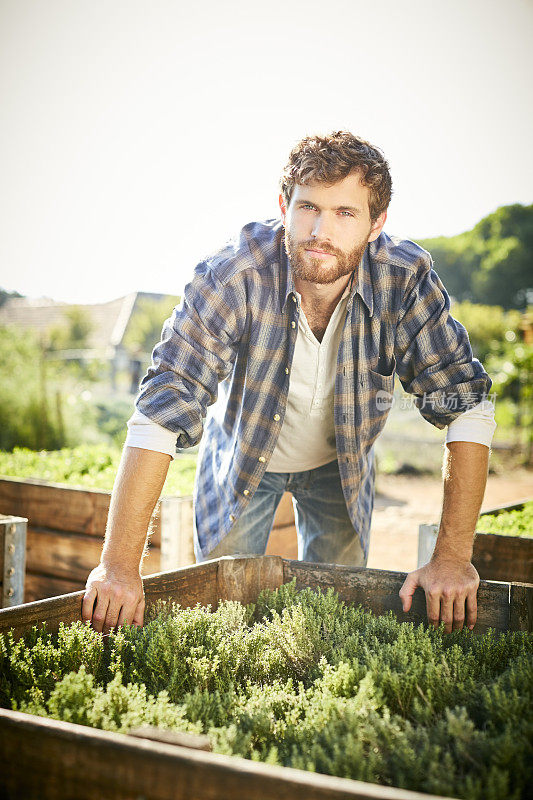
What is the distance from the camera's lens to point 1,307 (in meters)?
29.4

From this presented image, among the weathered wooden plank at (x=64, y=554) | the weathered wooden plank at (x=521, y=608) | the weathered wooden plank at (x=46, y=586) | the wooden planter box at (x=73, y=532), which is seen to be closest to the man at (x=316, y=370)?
the weathered wooden plank at (x=521, y=608)

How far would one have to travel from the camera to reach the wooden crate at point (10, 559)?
268 cm

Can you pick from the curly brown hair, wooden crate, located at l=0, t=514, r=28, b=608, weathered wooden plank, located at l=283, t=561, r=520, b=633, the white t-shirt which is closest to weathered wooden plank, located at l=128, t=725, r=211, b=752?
weathered wooden plank, located at l=283, t=561, r=520, b=633

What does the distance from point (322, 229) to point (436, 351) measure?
575mm

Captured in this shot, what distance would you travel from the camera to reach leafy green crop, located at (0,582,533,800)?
1077 mm

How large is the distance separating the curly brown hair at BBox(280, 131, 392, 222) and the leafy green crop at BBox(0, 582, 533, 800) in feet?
4.38

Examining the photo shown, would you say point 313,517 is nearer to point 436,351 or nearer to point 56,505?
point 436,351

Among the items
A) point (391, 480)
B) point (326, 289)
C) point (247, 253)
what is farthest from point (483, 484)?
point (391, 480)

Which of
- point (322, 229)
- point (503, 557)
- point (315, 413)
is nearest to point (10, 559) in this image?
point (315, 413)

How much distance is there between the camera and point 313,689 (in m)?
1.47

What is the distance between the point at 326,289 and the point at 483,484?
864mm

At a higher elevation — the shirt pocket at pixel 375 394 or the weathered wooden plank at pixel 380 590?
the shirt pocket at pixel 375 394

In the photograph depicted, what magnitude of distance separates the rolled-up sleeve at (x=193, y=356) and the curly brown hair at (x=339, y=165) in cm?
44

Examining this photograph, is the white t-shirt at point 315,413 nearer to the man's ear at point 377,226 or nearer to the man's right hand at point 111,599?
the man's ear at point 377,226
